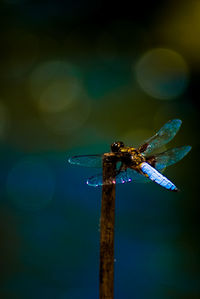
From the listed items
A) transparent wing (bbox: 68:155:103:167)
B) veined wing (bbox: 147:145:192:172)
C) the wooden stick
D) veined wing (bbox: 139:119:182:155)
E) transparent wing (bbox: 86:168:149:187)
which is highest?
veined wing (bbox: 139:119:182:155)

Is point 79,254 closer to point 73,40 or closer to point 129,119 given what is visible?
point 129,119

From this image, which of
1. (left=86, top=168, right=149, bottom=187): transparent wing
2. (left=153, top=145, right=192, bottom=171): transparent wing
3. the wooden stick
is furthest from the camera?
(left=153, top=145, right=192, bottom=171): transparent wing

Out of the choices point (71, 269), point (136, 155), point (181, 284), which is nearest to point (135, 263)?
point (181, 284)

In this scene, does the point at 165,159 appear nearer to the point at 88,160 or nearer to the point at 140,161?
the point at 140,161

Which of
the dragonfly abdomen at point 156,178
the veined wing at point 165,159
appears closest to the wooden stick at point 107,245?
the dragonfly abdomen at point 156,178

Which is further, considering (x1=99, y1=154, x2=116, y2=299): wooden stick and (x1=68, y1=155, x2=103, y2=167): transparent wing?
(x1=68, y1=155, x2=103, y2=167): transparent wing

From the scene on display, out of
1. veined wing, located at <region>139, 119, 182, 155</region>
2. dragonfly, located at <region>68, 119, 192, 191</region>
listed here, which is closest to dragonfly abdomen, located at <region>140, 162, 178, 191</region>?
dragonfly, located at <region>68, 119, 192, 191</region>

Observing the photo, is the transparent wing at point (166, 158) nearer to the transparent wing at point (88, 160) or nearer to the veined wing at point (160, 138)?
the veined wing at point (160, 138)

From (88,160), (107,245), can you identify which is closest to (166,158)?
(88,160)

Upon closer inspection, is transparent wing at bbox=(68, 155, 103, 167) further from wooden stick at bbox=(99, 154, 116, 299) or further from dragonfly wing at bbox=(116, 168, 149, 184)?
wooden stick at bbox=(99, 154, 116, 299)
